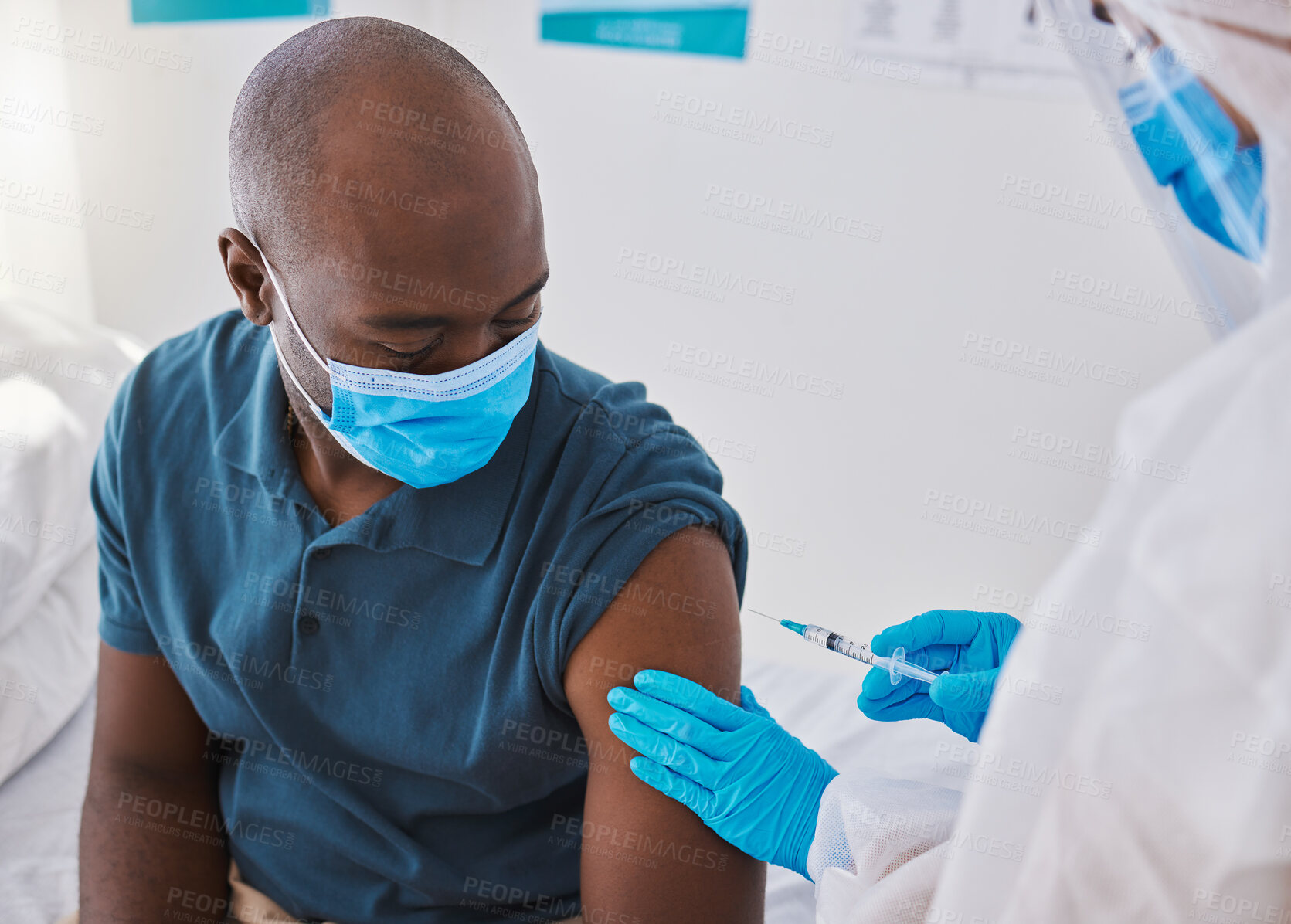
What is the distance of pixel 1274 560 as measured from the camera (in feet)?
1.46

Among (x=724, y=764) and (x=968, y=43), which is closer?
(x=724, y=764)

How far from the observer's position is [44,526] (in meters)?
1.67

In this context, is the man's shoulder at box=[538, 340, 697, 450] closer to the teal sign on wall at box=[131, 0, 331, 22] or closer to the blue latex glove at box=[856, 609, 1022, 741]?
the blue latex glove at box=[856, 609, 1022, 741]

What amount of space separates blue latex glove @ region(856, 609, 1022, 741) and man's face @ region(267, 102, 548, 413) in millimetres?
628

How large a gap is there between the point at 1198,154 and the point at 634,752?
0.74m

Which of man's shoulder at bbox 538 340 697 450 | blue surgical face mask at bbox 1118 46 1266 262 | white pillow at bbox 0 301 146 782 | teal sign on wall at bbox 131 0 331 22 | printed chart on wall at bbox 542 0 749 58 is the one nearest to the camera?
blue surgical face mask at bbox 1118 46 1266 262

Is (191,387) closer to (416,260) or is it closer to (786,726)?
(416,260)

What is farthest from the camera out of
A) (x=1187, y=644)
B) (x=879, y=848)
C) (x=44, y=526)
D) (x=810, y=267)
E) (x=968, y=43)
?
(x=810, y=267)

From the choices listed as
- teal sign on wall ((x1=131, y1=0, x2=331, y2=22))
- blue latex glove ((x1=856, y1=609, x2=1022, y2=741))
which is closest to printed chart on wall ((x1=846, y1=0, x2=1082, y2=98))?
teal sign on wall ((x1=131, y1=0, x2=331, y2=22))

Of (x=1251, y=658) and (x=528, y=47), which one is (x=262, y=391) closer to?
(x=1251, y=658)

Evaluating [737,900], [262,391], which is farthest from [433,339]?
[737,900]

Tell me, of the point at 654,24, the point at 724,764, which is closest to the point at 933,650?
the point at 724,764

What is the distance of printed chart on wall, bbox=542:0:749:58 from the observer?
2488 mm

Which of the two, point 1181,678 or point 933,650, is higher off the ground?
point 1181,678
